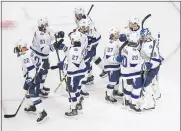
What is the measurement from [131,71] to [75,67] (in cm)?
61

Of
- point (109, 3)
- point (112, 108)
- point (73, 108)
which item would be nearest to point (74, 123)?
point (73, 108)

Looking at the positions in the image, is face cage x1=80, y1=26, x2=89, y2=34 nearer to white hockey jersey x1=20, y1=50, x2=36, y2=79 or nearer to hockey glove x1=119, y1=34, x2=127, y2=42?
hockey glove x1=119, y1=34, x2=127, y2=42

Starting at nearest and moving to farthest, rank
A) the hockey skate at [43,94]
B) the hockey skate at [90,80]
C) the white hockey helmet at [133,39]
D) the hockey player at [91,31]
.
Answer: the white hockey helmet at [133,39], the hockey player at [91,31], the hockey skate at [43,94], the hockey skate at [90,80]

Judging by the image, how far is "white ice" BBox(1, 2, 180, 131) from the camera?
5.51m

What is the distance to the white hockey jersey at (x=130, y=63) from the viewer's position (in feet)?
17.4

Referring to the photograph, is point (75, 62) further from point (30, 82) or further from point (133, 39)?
point (133, 39)

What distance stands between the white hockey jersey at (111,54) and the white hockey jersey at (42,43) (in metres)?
0.61

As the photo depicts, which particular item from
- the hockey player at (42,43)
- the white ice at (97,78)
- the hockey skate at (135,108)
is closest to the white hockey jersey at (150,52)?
the hockey skate at (135,108)

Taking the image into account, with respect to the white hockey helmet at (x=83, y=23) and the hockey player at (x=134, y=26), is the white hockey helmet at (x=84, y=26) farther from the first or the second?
the hockey player at (x=134, y=26)

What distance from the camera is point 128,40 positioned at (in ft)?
17.5

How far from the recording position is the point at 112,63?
564 cm

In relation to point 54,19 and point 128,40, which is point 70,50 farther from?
point 54,19

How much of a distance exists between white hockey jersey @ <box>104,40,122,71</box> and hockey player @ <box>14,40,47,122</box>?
0.81 m

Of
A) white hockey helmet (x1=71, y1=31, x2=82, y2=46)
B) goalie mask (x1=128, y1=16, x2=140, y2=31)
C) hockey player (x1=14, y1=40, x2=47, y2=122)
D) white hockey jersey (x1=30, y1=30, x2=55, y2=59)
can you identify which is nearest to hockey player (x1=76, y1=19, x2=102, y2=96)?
white hockey helmet (x1=71, y1=31, x2=82, y2=46)
